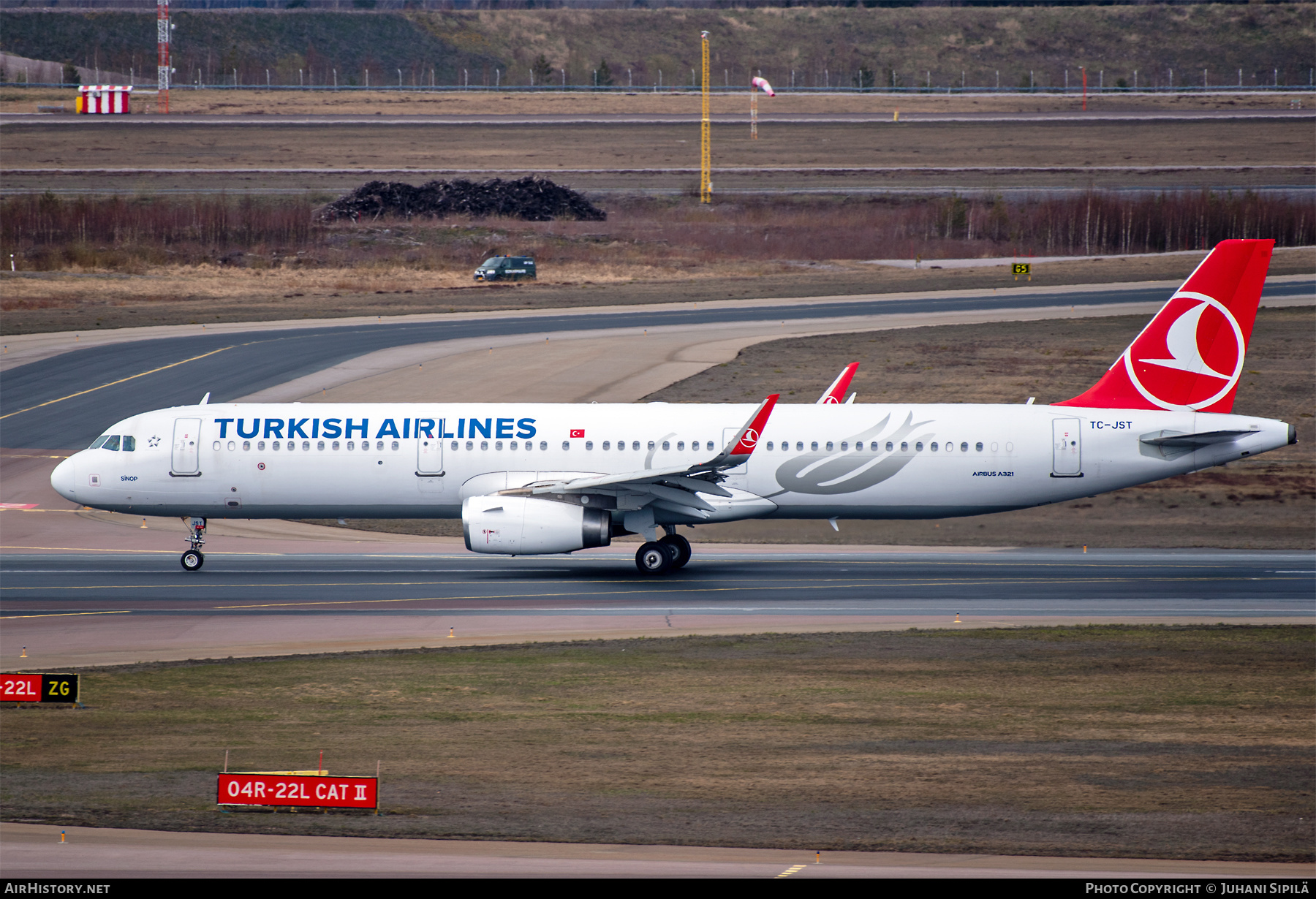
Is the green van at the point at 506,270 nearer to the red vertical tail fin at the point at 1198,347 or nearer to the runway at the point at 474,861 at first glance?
the red vertical tail fin at the point at 1198,347

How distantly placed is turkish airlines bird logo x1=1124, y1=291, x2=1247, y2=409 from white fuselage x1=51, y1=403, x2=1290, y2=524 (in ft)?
2.81

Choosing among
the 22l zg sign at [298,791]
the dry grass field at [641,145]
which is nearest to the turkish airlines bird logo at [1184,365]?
the 22l zg sign at [298,791]

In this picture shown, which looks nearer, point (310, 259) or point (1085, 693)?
point (1085, 693)

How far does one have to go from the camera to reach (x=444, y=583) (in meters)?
35.8

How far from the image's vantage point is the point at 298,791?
18062mm

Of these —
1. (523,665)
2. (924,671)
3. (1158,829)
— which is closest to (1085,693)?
(924,671)

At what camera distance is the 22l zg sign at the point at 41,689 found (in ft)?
78.7

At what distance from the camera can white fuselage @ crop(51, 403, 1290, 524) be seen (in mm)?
36844

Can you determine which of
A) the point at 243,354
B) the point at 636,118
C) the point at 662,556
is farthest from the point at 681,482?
the point at 636,118

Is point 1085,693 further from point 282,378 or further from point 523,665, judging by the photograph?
point 282,378

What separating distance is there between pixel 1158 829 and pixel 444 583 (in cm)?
2172

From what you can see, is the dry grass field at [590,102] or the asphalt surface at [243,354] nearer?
the asphalt surface at [243,354]

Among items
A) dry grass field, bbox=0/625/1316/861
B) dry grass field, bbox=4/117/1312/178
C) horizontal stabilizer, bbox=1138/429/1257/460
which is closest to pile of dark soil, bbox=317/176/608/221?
dry grass field, bbox=4/117/1312/178

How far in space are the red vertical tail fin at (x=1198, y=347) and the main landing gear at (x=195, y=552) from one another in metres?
23.9
